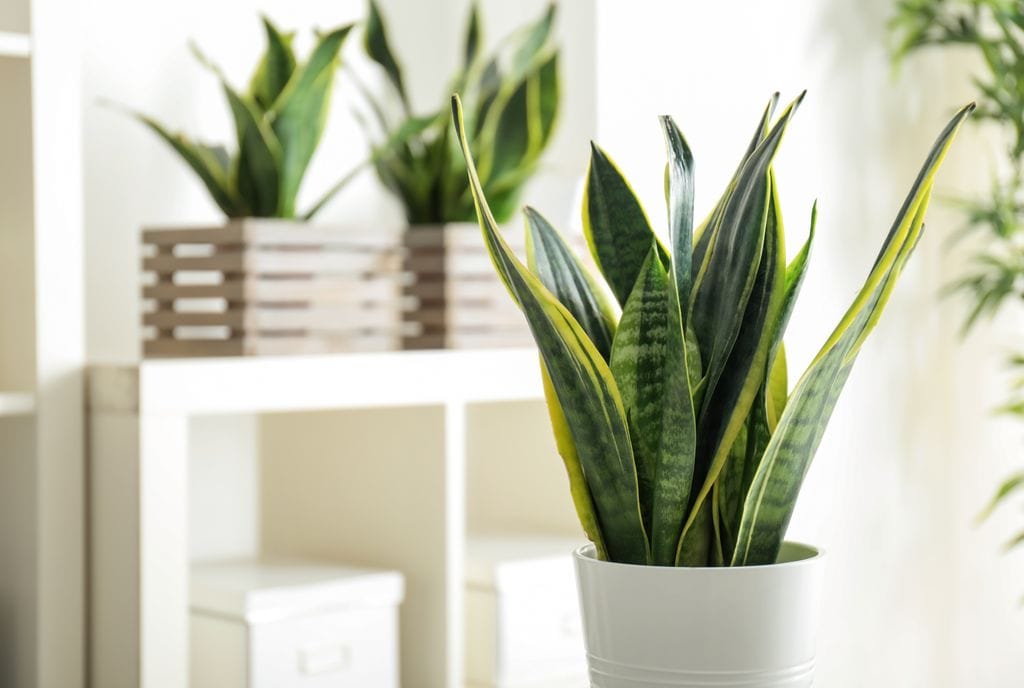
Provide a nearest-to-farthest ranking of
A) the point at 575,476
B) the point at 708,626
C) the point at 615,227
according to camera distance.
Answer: the point at 708,626
the point at 575,476
the point at 615,227

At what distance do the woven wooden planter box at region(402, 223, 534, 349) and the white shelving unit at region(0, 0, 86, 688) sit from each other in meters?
0.51

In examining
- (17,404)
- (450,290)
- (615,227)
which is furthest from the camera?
(450,290)

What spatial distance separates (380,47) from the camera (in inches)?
75.2

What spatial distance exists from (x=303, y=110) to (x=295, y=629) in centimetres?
68

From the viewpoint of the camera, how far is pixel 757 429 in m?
0.84

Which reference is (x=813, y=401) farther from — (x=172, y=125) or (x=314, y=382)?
(x=172, y=125)

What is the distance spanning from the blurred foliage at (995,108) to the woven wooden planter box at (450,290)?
1100 millimetres

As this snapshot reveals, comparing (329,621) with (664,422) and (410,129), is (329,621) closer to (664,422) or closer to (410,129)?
(410,129)

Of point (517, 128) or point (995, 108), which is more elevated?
point (995, 108)

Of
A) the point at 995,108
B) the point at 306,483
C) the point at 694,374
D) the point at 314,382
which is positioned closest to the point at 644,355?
the point at 694,374

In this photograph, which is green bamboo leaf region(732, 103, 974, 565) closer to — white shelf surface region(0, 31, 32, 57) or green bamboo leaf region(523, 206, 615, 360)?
green bamboo leaf region(523, 206, 615, 360)

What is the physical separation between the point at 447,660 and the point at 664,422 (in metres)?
1.11

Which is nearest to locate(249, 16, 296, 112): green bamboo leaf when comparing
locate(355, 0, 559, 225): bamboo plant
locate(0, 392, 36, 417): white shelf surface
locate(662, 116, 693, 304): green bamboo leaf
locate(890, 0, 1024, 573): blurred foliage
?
locate(355, 0, 559, 225): bamboo plant

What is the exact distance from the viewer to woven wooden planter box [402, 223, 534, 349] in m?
1.86
